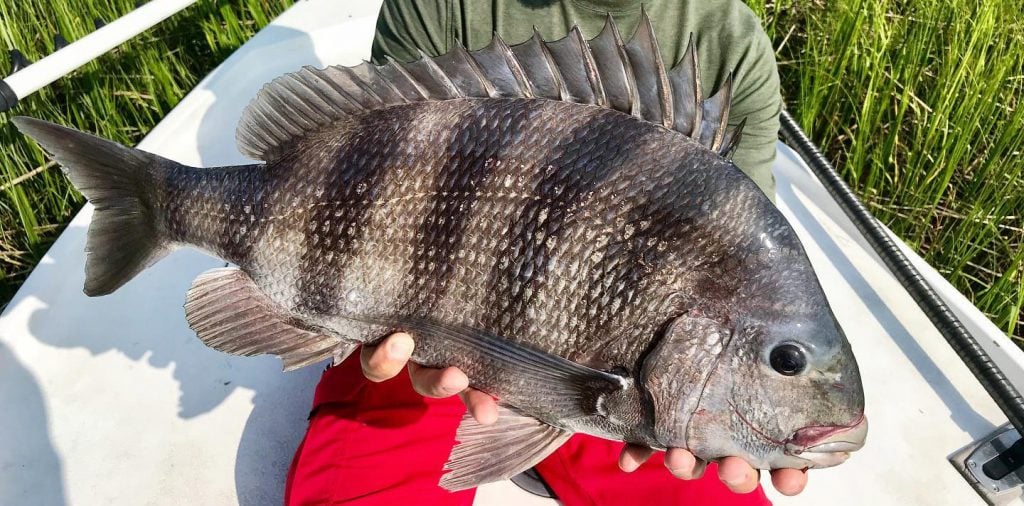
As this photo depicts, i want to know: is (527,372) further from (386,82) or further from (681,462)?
(386,82)

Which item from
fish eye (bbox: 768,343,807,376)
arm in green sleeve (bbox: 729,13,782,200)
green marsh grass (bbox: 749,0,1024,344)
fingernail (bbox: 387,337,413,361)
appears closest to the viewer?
fish eye (bbox: 768,343,807,376)

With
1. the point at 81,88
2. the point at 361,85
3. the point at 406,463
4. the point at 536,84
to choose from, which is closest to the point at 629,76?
the point at 536,84

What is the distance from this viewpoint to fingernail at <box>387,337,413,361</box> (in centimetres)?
135

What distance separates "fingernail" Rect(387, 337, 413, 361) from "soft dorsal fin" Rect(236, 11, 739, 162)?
0.46 metres

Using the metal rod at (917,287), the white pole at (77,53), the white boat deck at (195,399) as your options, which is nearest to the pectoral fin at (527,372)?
the white boat deck at (195,399)

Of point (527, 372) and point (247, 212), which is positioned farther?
point (247, 212)

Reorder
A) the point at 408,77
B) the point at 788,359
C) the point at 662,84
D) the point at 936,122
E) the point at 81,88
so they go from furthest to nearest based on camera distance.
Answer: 1. the point at 81,88
2. the point at 936,122
3. the point at 408,77
4. the point at 662,84
5. the point at 788,359

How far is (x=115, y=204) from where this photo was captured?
1456 millimetres

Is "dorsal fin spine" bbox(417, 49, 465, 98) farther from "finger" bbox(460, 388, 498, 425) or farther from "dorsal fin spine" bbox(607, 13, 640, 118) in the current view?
"finger" bbox(460, 388, 498, 425)

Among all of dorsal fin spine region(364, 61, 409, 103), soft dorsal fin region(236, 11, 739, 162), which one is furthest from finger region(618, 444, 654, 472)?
dorsal fin spine region(364, 61, 409, 103)

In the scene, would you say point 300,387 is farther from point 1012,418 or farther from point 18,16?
point 18,16

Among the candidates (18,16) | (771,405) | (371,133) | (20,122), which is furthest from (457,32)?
(18,16)

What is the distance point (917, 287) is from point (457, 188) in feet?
5.68

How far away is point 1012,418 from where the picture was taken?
1.92 meters
